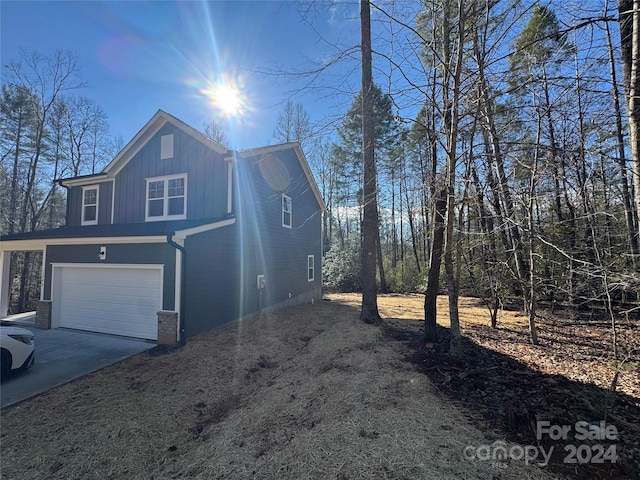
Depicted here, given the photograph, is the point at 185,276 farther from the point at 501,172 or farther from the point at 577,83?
the point at 577,83

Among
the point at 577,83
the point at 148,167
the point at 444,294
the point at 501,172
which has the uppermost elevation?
the point at 148,167

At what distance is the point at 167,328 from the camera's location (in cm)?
681

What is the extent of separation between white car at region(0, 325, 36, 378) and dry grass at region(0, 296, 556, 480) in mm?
1180

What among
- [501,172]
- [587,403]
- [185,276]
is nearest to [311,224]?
[185,276]

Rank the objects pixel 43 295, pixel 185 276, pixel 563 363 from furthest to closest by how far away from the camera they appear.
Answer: pixel 43 295
pixel 185 276
pixel 563 363

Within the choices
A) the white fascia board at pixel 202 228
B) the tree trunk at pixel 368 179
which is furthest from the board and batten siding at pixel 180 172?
the tree trunk at pixel 368 179

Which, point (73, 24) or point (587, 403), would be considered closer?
point (587, 403)

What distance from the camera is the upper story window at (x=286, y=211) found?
40.2 feet

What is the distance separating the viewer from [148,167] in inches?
406

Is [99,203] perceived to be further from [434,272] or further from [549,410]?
[549,410]

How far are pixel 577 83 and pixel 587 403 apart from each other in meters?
4.20

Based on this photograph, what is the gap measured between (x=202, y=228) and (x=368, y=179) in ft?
15.4

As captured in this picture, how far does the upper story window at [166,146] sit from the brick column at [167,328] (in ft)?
19.7

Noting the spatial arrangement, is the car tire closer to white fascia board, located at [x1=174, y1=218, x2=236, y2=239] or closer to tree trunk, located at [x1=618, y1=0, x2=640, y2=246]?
white fascia board, located at [x1=174, y1=218, x2=236, y2=239]
